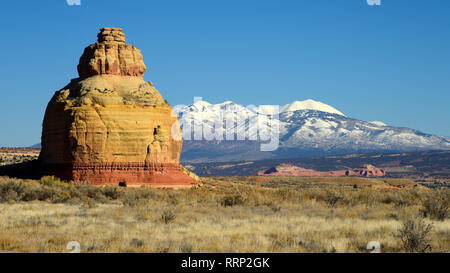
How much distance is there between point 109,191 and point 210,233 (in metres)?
17.0

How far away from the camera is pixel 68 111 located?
4469 centimetres

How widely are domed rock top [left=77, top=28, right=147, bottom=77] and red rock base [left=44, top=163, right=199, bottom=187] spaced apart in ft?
30.2

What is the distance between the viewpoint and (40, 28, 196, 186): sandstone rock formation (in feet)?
144

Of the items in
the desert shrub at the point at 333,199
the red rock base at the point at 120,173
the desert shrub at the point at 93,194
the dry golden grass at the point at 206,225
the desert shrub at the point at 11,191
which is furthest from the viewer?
the red rock base at the point at 120,173

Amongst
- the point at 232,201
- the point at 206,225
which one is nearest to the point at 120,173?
the point at 232,201

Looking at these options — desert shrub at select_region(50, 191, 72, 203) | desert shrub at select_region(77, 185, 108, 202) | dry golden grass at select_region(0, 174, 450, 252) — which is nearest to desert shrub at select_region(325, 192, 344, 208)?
dry golden grass at select_region(0, 174, 450, 252)

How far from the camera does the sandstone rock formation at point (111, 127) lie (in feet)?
144

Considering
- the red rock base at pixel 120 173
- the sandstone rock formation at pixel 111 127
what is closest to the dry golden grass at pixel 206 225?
the red rock base at pixel 120 173

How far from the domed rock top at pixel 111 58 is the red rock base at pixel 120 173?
30.2 feet

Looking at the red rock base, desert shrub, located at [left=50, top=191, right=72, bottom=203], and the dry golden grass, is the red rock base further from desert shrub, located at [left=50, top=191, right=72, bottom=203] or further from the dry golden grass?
the dry golden grass

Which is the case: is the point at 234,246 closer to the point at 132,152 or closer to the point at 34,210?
the point at 34,210

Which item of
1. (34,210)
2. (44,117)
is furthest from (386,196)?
(44,117)

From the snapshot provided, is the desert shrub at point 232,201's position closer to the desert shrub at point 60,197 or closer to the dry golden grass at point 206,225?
the dry golden grass at point 206,225

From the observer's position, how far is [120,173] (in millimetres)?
44500
